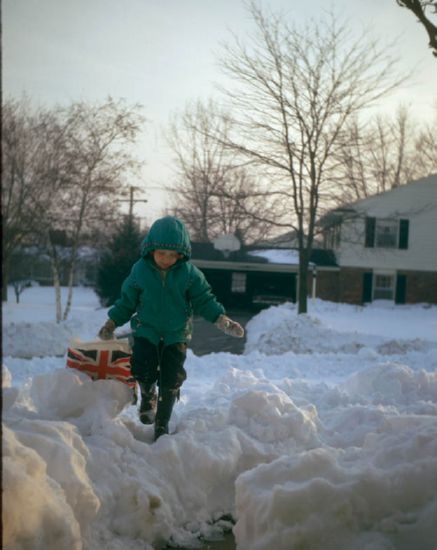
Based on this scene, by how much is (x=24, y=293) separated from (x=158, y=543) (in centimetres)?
1282

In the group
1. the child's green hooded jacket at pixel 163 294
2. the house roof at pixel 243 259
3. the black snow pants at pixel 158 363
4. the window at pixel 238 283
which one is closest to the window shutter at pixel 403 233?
the house roof at pixel 243 259

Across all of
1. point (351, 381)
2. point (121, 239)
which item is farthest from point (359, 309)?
point (351, 381)

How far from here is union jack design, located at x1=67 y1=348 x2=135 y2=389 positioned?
3.56 metres

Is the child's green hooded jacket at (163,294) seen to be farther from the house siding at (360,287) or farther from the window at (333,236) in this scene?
the window at (333,236)

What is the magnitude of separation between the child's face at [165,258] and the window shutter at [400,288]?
14614 millimetres

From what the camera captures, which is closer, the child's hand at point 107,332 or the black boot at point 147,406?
the child's hand at point 107,332

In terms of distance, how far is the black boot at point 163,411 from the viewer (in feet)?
11.4

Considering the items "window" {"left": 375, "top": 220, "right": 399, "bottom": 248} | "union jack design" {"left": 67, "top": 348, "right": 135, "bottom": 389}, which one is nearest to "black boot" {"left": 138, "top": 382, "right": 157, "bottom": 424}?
"union jack design" {"left": 67, "top": 348, "right": 135, "bottom": 389}

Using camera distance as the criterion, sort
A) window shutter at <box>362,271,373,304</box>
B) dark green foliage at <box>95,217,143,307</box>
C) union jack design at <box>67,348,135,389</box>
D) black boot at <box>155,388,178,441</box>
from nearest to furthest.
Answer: black boot at <box>155,388,178,441</box> < union jack design at <box>67,348,135,389</box> < dark green foliage at <box>95,217,143,307</box> < window shutter at <box>362,271,373,304</box>

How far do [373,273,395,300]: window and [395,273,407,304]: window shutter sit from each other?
1.73 meters

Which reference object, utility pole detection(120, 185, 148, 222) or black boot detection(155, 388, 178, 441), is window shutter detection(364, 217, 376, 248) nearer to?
utility pole detection(120, 185, 148, 222)

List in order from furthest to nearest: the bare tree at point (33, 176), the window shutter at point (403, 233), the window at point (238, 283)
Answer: the window at point (238, 283)
the window shutter at point (403, 233)
the bare tree at point (33, 176)

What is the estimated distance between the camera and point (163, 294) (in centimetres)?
355

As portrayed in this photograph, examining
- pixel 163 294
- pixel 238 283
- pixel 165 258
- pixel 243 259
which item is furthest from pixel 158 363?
pixel 238 283
